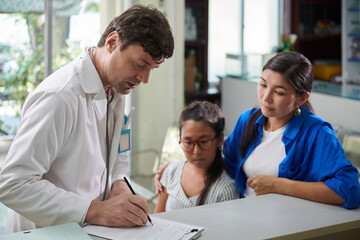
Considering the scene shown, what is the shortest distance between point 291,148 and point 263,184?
181mm

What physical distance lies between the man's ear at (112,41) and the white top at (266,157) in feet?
2.61

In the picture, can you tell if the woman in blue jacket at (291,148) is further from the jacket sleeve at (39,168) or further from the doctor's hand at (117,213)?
the jacket sleeve at (39,168)

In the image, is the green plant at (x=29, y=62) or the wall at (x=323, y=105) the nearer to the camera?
the wall at (x=323, y=105)

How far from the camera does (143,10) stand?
153 cm

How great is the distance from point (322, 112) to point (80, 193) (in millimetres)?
2502

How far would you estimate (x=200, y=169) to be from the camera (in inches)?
84.1

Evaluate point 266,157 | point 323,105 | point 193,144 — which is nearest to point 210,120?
point 193,144

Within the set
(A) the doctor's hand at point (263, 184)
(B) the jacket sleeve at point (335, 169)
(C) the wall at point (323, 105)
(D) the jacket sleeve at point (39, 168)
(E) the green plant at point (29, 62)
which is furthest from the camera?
(E) the green plant at point (29, 62)

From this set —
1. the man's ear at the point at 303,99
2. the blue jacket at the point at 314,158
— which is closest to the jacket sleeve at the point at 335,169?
the blue jacket at the point at 314,158

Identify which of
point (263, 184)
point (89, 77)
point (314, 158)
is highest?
point (89, 77)

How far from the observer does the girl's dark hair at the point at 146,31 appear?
1477mm

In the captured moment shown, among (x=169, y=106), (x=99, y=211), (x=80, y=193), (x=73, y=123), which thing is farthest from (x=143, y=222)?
(x=169, y=106)

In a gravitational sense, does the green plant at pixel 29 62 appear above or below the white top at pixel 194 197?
above

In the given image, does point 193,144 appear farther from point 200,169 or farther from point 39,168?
point 39,168
